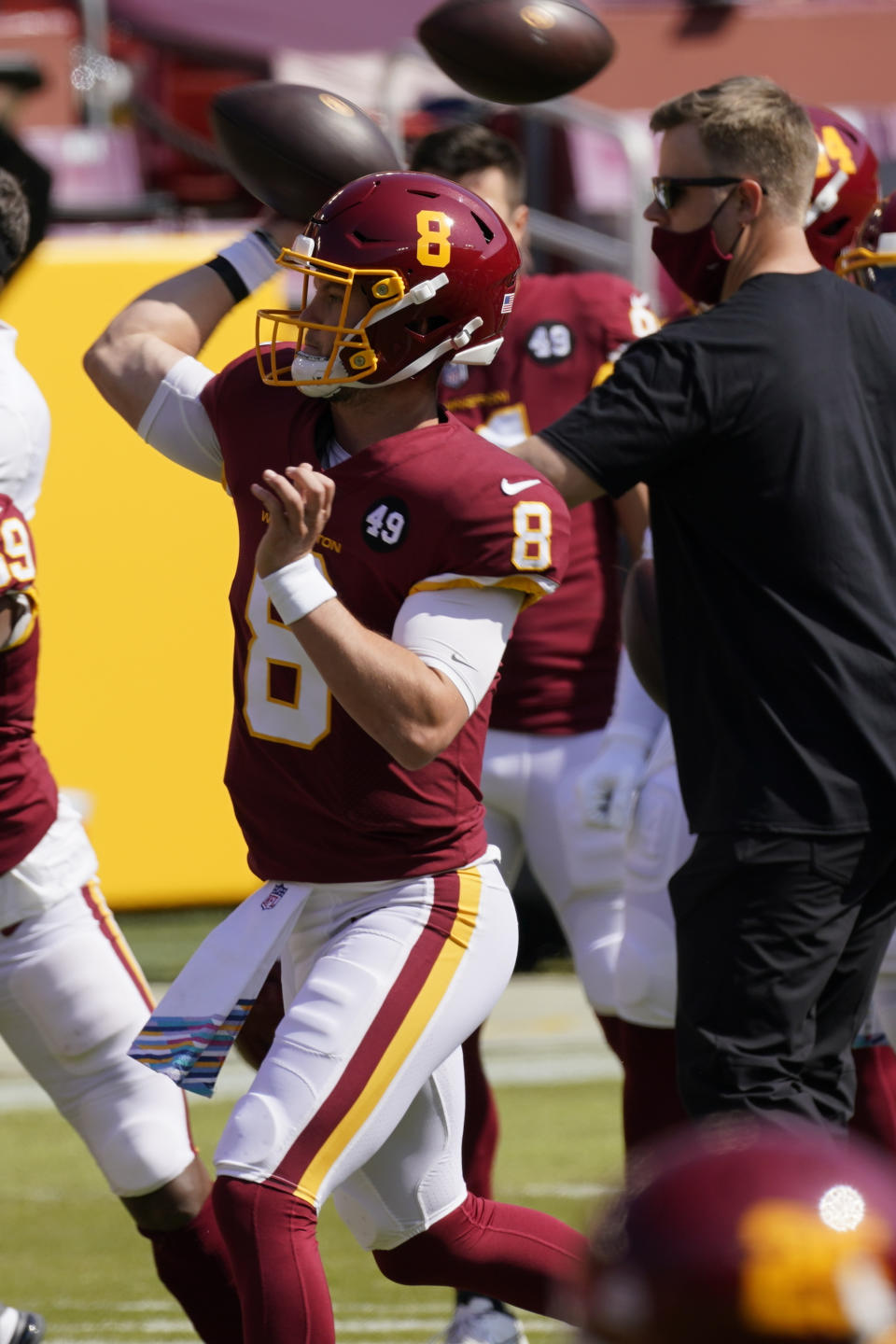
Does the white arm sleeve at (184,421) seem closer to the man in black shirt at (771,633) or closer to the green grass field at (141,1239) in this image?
the man in black shirt at (771,633)

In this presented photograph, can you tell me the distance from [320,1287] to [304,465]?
106 cm

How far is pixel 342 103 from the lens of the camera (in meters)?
3.38

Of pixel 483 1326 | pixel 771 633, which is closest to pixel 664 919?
pixel 483 1326

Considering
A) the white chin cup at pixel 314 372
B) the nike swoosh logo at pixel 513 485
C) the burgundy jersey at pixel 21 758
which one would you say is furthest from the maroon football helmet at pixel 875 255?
the burgundy jersey at pixel 21 758

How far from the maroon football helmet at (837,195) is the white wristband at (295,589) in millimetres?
1597

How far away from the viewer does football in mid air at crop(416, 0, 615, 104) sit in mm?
3848

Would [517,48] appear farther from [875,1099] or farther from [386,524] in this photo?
[875,1099]

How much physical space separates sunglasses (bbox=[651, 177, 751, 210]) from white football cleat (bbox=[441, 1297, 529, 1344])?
1936 millimetres

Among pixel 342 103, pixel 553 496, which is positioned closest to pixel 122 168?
pixel 342 103

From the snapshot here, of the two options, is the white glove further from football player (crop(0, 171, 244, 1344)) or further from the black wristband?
the black wristband

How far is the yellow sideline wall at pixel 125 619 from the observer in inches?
276

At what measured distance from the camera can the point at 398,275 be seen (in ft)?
9.00

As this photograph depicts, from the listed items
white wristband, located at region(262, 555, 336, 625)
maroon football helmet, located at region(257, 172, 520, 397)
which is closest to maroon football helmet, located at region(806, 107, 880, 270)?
maroon football helmet, located at region(257, 172, 520, 397)

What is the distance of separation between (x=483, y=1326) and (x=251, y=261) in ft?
6.22
